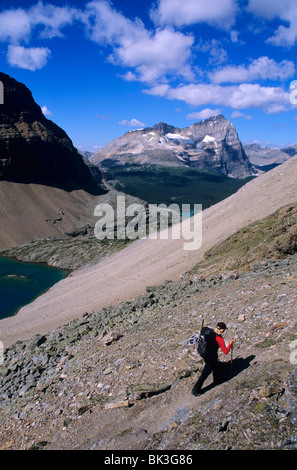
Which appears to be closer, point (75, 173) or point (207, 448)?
point (207, 448)

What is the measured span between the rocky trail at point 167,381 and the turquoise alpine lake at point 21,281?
2993cm

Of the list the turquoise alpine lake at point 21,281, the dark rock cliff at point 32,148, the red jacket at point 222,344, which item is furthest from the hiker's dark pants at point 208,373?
the dark rock cliff at point 32,148

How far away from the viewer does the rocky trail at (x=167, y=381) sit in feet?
27.7

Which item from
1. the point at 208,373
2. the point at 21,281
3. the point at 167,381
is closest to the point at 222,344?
the point at 208,373

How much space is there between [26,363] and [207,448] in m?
16.8

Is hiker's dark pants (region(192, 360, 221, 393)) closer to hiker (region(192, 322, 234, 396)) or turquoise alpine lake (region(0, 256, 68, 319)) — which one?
hiker (region(192, 322, 234, 396))

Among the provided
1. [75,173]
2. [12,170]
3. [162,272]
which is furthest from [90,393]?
[75,173]

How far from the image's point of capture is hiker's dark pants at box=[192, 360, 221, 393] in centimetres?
1027

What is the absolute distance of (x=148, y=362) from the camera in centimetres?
1405

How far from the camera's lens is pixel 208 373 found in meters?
10.3

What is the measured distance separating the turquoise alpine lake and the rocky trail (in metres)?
29.9

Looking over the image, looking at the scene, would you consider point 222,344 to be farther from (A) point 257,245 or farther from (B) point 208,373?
(A) point 257,245

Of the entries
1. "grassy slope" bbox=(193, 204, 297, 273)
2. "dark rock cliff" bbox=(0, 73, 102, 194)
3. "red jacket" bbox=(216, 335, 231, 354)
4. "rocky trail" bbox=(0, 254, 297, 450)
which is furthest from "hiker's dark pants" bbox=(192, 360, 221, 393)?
"dark rock cliff" bbox=(0, 73, 102, 194)
